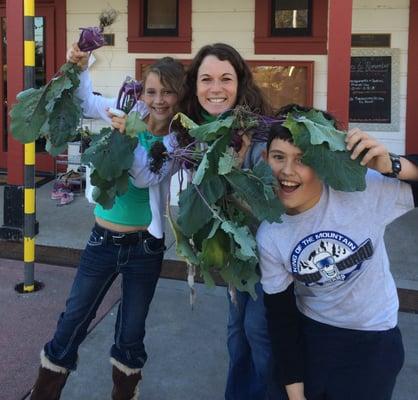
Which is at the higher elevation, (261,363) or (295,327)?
(295,327)

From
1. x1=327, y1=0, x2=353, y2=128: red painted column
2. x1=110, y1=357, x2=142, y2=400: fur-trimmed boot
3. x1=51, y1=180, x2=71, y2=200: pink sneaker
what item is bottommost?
x1=110, y1=357, x2=142, y2=400: fur-trimmed boot

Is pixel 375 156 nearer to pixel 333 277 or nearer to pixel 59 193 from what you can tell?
pixel 333 277

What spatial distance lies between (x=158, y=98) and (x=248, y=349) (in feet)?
3.86

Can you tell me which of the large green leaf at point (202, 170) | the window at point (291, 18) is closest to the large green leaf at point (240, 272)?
the large green leaf at point (202, 170)

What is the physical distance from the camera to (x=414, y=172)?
1.77m

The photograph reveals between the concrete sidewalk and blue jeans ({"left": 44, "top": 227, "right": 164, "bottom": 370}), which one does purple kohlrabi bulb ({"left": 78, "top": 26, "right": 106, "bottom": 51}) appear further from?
the concrete sidewalk

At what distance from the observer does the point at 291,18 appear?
6742mm

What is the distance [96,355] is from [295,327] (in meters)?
1.87

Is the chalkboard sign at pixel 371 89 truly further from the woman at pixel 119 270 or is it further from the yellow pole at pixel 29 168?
the woman at pixel 119 270

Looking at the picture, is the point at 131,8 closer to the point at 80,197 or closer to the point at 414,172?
the point at 80,197

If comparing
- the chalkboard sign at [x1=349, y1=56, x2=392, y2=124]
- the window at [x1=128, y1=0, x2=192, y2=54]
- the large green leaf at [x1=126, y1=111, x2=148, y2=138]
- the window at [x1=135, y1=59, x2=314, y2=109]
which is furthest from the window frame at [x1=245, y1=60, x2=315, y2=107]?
the large green leaf at [x1=126, y1=111, x2=148, y2=138]

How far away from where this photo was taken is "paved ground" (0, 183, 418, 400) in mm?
3117

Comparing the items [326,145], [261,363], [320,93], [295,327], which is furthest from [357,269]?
[320,93]

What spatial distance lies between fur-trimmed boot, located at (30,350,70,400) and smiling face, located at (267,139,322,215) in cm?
139
